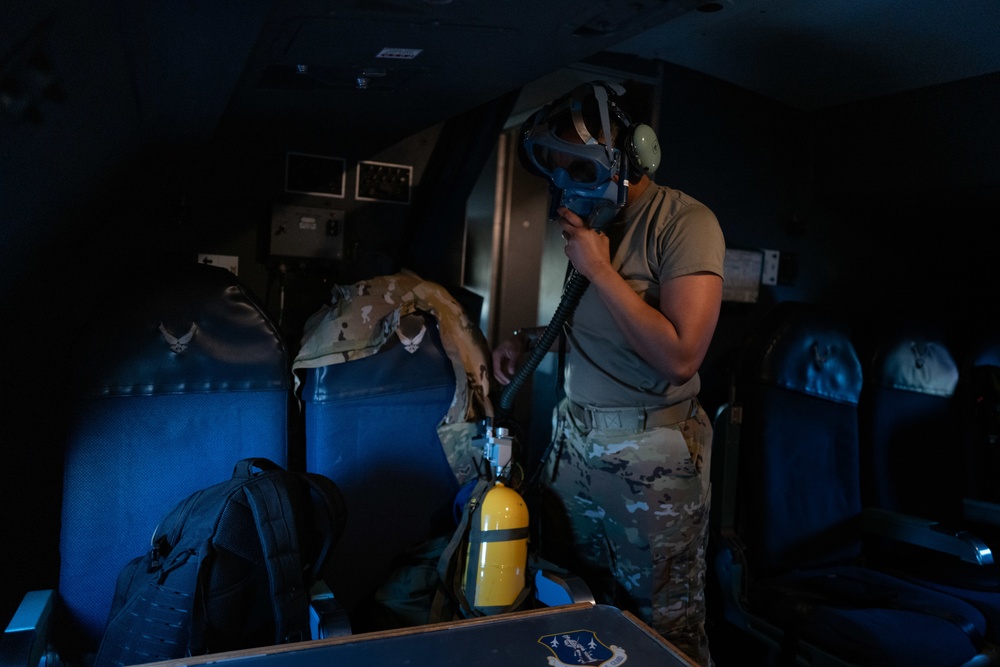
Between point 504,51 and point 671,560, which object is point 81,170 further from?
point 671,560

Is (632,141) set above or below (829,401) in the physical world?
above

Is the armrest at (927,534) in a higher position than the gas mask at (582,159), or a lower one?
lower

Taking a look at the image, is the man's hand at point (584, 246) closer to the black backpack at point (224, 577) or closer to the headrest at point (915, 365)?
the black backpack at point (224, 577)

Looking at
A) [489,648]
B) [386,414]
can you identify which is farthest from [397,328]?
[489,648]

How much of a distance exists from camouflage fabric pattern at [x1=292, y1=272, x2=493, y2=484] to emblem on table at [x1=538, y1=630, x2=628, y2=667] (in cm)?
106

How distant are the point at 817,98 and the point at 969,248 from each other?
1.17 metres

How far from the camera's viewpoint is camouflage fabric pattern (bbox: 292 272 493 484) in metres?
2.28

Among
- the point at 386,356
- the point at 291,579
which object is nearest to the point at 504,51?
the point at 386,356

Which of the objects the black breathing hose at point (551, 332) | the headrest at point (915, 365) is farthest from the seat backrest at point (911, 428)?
the black breathing hose at point (551, 332)

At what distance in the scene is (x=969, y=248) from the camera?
359cm

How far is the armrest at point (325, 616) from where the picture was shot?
1581mm

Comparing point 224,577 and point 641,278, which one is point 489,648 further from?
point 641,278

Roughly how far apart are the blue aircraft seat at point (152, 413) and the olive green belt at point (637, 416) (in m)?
0.98

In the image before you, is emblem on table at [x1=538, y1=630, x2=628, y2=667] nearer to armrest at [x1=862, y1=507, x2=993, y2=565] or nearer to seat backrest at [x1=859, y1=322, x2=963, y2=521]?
armrest at [x1=862, y1=507, x2=993, y2=565]
